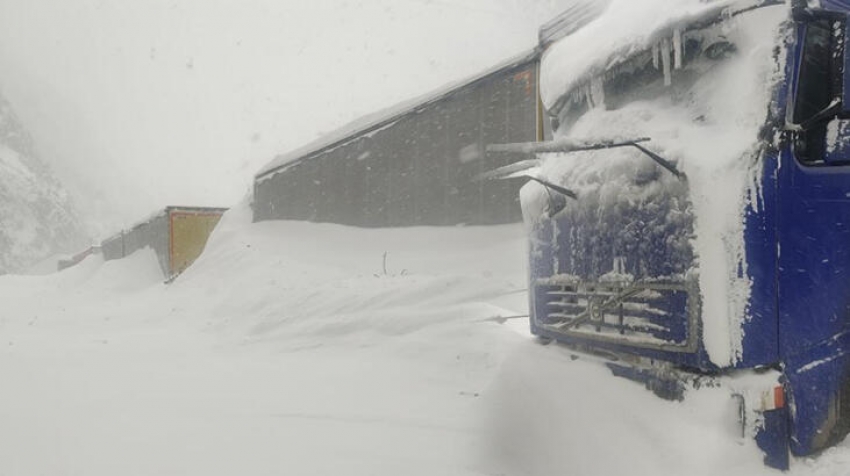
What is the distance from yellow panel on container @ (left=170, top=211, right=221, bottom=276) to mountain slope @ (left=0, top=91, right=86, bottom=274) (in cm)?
9200

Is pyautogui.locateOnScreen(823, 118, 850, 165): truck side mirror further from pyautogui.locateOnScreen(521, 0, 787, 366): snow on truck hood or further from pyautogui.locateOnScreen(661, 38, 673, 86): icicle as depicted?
pyautogui.locateOnScreen(661, 38, 673, 86): icicle

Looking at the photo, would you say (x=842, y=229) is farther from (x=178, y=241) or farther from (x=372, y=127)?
(x=178, y=241)

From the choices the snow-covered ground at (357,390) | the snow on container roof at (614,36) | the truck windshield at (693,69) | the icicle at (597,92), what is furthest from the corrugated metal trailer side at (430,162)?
the truck windshield at (693,69)

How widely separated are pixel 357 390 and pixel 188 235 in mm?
14347

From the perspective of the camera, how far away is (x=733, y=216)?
Result: 89.3 inches

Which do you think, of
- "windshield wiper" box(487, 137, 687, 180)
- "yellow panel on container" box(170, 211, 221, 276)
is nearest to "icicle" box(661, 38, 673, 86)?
"windshield wiper" box(487, 137, 687, 180)

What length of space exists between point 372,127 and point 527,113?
413 centimetres

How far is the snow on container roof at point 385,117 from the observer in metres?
9.26

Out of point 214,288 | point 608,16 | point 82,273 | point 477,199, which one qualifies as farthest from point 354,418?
point 82,273

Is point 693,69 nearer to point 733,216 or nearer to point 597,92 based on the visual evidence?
point 597,92

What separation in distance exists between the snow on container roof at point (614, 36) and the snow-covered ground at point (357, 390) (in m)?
1.72

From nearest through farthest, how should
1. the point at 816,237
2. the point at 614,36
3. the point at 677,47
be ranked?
1. the point at 816,237
2. the point at 677,47
3. the point at 614,36

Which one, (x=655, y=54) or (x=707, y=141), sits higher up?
(x=655, y=54)

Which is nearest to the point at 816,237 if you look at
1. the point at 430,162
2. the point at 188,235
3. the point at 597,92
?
the point at 597,92
